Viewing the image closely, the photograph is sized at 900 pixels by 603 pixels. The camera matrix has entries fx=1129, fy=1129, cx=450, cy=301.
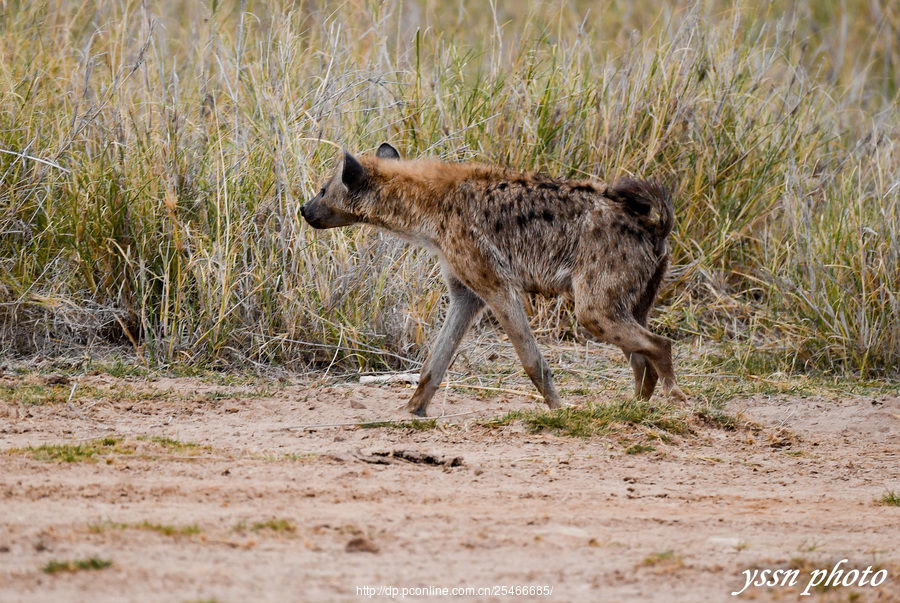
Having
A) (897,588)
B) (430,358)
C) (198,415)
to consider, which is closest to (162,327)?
(198,415)

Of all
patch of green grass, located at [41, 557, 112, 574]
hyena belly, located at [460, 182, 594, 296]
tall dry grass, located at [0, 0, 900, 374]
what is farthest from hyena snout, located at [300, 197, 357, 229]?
patch of green grass, located at [41, 557, 112, 574]

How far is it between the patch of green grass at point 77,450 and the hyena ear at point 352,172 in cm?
198

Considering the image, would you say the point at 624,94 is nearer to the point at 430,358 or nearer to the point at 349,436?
the point at 430,358

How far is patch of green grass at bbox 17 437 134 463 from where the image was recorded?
441cm

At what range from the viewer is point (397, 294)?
6.82 meters

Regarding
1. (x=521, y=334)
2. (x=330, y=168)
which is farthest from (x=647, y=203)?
(x=330, y=168)

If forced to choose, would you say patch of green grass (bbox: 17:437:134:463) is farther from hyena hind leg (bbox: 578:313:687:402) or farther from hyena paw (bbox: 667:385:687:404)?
hyena paw (bbox: 667:385:687:404)

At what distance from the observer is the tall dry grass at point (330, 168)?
6613 millimetres

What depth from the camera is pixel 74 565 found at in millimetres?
3033

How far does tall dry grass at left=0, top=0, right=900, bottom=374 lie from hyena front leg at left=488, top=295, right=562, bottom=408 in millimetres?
1080

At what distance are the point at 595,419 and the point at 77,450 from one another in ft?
7.83

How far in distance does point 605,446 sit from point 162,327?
2.78 meters

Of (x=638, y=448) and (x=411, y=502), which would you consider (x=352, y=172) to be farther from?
(x=411, y=502)

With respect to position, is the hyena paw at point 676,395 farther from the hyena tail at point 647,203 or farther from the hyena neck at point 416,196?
the hyena neck at point 416,196
